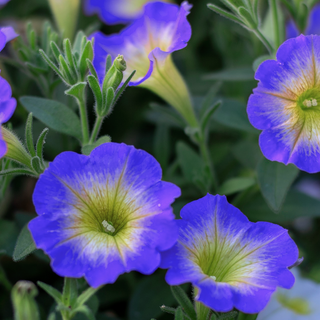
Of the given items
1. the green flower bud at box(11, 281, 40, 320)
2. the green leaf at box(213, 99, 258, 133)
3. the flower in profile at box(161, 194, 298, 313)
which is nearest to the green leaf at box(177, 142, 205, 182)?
the green leaf at box(213, 99, 258, 133)

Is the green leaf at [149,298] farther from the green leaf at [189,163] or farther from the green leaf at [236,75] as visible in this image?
the green leaf at [236,75]

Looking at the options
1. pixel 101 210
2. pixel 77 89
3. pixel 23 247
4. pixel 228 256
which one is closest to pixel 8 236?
pixel 23 247

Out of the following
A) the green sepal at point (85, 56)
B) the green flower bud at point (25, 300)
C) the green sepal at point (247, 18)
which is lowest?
the green flower bud at point (25, 300)

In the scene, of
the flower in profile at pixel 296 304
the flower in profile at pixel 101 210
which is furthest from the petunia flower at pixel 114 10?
the flower in profile at pixel 296 304

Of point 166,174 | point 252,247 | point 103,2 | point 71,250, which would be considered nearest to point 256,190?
point 166,174

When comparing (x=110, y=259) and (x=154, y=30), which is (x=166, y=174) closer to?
(x=154, y=30)
